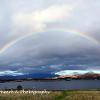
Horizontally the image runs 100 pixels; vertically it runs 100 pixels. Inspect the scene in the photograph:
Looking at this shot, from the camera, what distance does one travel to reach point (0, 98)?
209ft

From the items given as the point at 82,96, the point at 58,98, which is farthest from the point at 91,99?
the point at 58,98

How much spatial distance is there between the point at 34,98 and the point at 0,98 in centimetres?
654

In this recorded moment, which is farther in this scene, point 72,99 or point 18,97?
point 18,97

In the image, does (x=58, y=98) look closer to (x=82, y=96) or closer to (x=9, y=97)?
(x=82, y=96)

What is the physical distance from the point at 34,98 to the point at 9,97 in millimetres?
4875

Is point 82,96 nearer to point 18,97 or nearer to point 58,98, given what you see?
point 58,98

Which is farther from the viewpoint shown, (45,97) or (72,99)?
(45,97)

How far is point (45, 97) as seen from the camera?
63.7 metres

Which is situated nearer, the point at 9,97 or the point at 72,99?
the point at 72,99

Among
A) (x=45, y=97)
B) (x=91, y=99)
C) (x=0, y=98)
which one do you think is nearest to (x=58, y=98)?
(x=45, y=97)

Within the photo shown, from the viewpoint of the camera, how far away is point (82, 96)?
60.2m

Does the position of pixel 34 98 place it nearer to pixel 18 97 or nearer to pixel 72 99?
pixel 18 97

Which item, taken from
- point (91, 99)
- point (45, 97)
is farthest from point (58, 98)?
point (91, 99)

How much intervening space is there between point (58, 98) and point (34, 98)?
4.93 m
